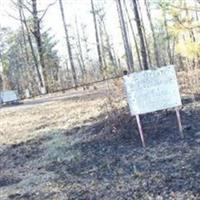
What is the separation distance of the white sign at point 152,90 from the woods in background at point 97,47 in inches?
Answer: 111

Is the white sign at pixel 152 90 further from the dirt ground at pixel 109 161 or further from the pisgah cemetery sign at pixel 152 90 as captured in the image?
the dirt ground at pixel 109 161

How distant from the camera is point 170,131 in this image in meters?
8.05

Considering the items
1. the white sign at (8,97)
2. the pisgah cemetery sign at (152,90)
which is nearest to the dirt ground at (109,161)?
the pisgah cemetery sign at (152,90)

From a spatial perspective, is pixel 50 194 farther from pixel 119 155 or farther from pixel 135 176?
pixel 119 155

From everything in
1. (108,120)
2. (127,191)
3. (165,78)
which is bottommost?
(127,191)

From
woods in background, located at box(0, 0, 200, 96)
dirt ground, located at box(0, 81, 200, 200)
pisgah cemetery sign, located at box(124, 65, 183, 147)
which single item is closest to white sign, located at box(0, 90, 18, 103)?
woods in background, located at box(0, 0, 200, 96)

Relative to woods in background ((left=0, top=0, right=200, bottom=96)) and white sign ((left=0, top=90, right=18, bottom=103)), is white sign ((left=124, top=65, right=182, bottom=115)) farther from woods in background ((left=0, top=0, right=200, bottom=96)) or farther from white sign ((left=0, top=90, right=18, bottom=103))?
white sign ((left=0, top=90, right=18, bottom=103))

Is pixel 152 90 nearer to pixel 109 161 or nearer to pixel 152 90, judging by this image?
pixel 152 90

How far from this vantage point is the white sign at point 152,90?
775cm

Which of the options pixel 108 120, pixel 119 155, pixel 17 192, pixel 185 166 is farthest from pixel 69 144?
pixel 185 166

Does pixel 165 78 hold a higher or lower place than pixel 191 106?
higher

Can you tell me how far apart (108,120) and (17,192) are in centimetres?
292

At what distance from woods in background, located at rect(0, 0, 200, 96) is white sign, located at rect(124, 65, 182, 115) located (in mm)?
2808

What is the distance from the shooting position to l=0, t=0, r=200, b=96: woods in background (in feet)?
42.4
